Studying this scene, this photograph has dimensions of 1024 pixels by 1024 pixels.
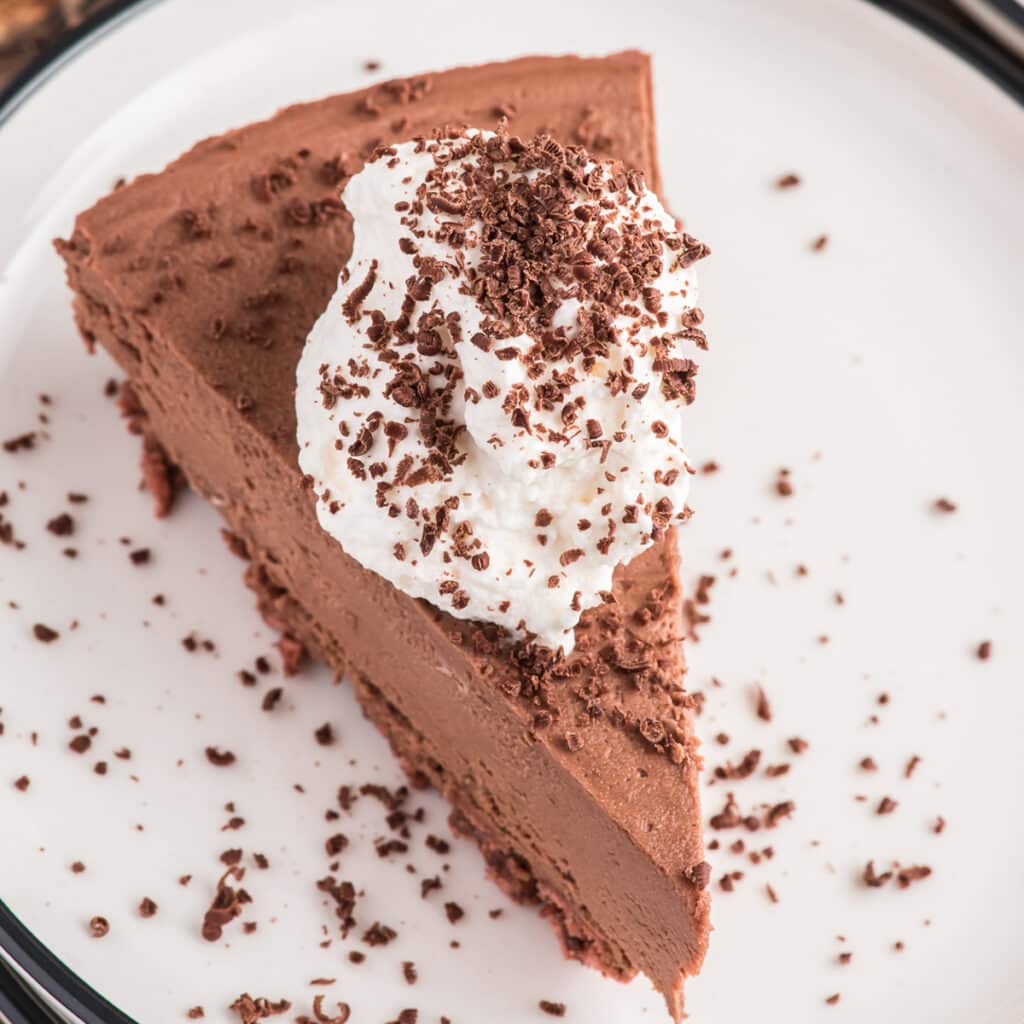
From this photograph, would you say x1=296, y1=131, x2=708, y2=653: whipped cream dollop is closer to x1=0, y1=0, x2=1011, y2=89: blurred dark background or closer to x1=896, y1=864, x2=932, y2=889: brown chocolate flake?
x1=896, y1=864, x2=932, y2=889: brown chocolate flake

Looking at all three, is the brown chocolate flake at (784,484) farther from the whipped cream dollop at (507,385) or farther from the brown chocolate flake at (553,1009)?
the brown chocolate flake at (553,1009)

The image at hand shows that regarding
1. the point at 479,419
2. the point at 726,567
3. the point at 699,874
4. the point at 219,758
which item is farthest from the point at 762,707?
the point at 219,758

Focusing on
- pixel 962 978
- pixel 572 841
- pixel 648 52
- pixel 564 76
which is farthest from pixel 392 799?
pixel 648 52

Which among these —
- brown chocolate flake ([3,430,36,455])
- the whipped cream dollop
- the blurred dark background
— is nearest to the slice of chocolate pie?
the whipped cream dollop

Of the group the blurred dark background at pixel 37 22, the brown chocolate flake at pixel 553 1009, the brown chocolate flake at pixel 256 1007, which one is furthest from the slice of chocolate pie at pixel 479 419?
the blurred dark background at pixel 37 22

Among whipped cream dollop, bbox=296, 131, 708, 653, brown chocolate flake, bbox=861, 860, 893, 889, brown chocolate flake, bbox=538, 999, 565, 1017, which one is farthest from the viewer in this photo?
brown chocolate flake, bbox=861, 860, 893, 889

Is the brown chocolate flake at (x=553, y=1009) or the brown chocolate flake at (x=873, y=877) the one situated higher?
the brown chocolate flake at (x=873, y=877)
